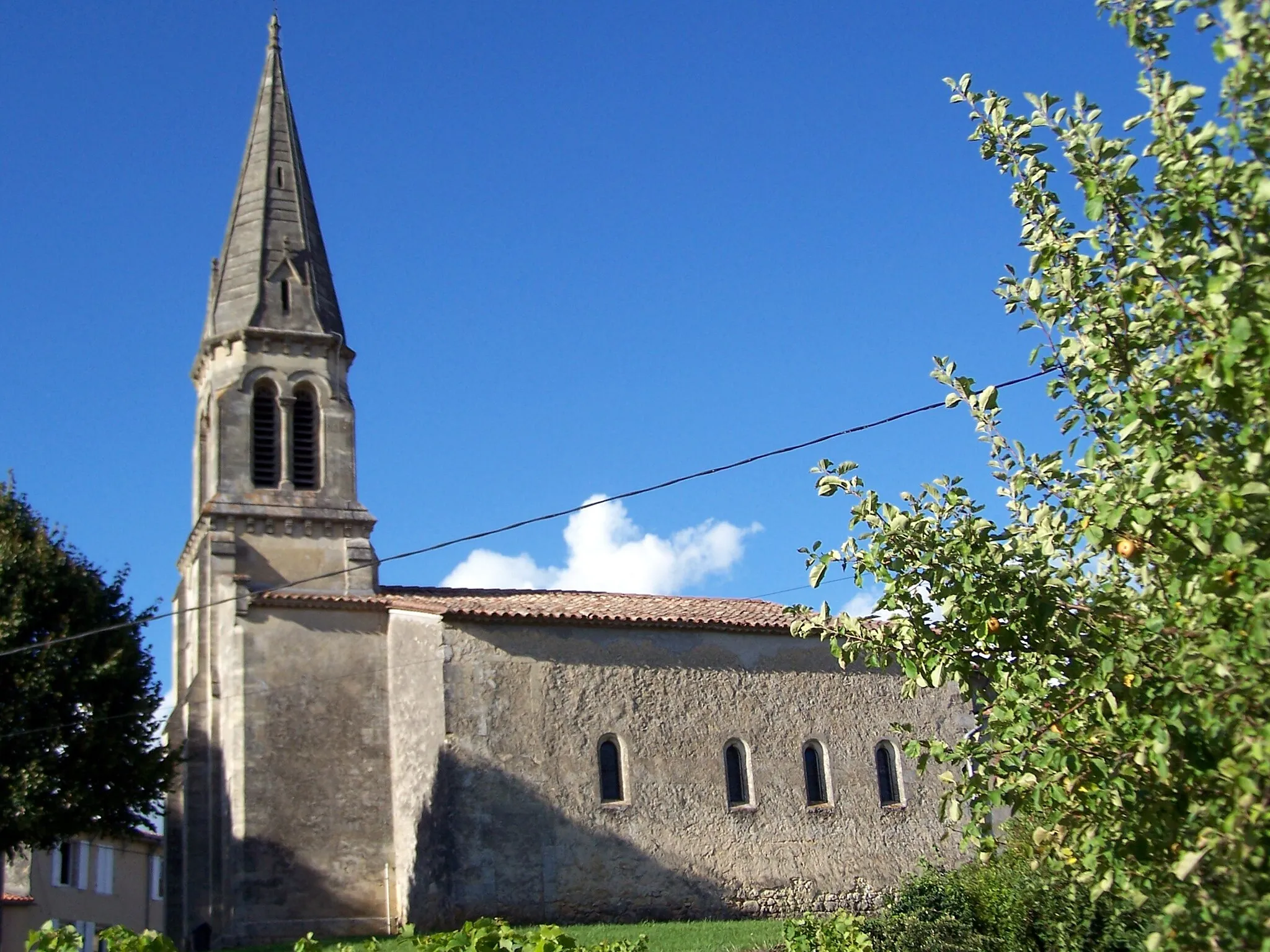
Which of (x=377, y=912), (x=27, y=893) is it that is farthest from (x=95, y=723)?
(x=27, y=893)

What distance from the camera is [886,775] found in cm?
2814

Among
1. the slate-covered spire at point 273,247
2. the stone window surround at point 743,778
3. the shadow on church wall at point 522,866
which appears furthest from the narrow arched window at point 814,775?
the slate-covered spire at point 273,247

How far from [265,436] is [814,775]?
13.5 meters

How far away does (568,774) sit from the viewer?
2456 centimetres

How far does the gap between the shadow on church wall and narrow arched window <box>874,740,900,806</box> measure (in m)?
5.10

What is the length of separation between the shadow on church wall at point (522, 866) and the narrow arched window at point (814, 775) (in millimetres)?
3424

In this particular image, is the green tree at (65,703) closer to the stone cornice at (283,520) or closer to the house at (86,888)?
the stone cornice at (283,520)

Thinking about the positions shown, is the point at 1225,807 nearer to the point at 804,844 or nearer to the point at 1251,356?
the point at 1251,356

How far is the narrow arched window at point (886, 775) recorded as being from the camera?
2786 centimetres

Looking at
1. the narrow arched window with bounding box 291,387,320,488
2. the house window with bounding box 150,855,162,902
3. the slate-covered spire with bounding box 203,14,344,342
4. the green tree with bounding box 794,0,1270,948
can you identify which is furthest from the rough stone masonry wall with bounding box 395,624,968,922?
the house window with bounding box 150,855,162,902

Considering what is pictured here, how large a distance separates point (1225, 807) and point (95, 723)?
778 inches

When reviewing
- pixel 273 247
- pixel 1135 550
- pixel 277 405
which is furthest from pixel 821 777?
→ pixel 1135 550

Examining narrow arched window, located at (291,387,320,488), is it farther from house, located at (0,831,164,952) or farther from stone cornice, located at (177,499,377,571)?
house, located at (0,831,164,952)

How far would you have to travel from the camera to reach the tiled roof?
25.1m
